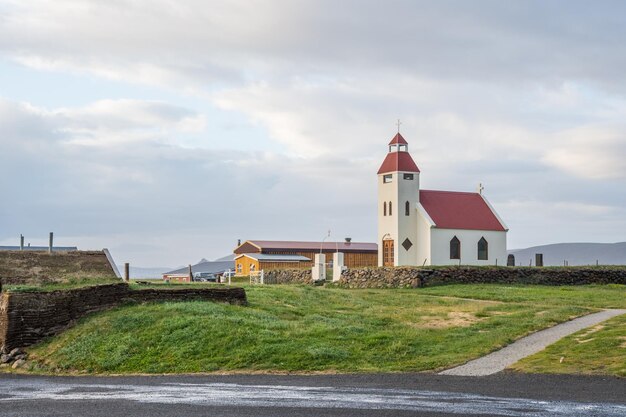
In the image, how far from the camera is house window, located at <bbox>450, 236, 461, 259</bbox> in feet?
200

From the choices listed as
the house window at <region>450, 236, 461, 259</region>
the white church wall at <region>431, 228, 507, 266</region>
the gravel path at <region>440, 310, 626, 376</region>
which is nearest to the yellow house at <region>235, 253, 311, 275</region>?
the white church wall at <region>431, 228, 507, 266</region>

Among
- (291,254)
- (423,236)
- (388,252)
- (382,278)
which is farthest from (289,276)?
(291,254)

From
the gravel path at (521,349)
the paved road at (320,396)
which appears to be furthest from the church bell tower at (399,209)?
the paved road at (320,396)

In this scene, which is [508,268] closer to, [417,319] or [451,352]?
[417,319]

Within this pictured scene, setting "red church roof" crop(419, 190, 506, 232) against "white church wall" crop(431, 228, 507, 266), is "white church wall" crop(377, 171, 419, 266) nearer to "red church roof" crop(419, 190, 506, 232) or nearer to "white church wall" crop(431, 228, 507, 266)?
"red church roof" crop(419, 190, 506, 232)

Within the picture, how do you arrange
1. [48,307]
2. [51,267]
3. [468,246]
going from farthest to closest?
1. [468,246]
2. [51,267]
3. [48,307]

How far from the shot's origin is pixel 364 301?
37.7 meters

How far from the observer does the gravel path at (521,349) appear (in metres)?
21.1

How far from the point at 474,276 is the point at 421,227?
1121cm

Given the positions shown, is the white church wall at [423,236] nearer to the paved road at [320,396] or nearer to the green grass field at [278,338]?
the green grass field at [278,338]

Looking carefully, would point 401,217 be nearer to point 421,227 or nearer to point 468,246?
point 421,227

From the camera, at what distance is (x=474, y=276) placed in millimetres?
50250

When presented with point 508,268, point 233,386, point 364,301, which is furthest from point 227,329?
point 508,268

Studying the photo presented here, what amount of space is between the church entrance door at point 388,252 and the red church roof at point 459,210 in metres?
3.70
